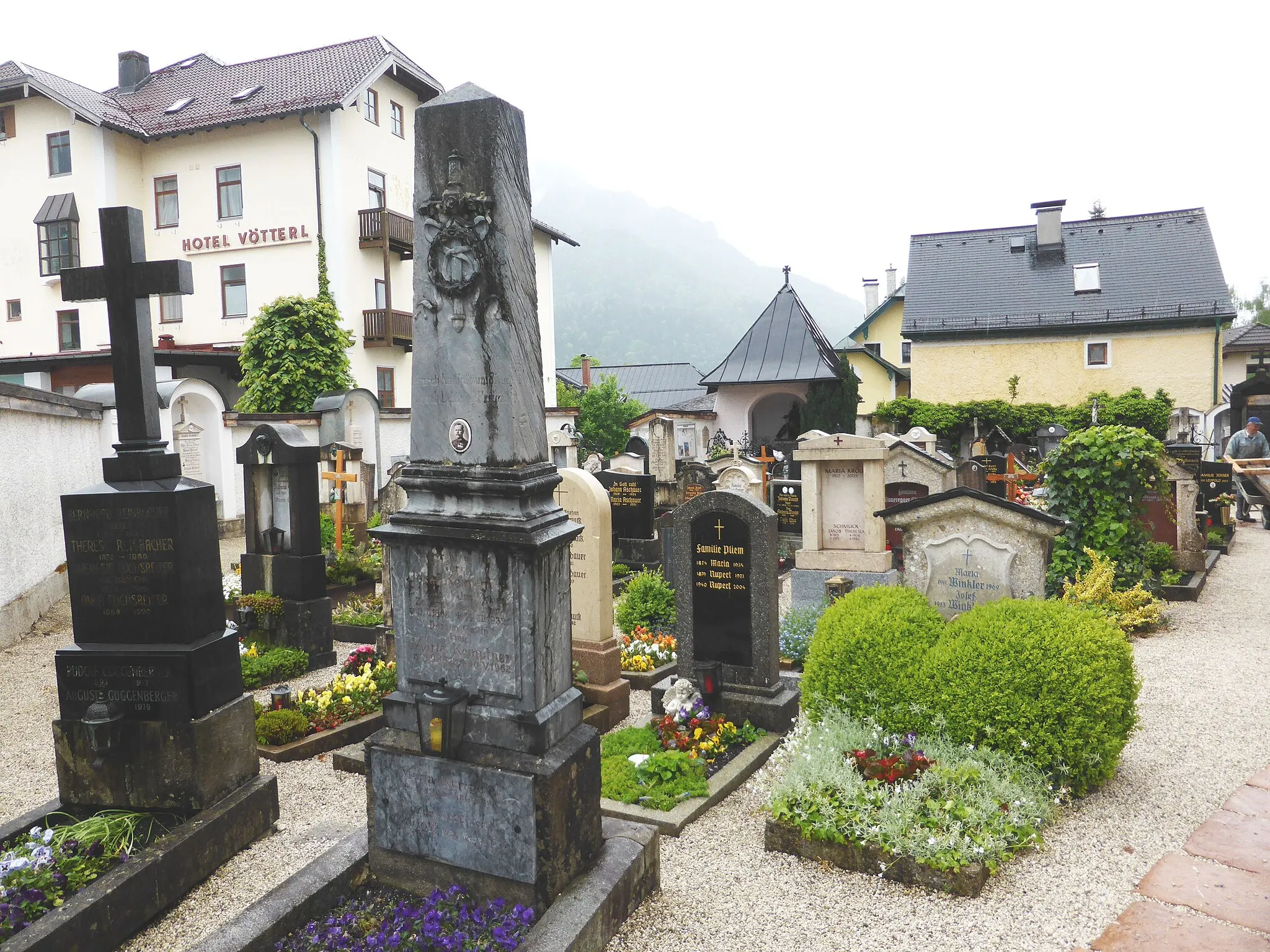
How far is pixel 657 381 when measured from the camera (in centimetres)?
5328

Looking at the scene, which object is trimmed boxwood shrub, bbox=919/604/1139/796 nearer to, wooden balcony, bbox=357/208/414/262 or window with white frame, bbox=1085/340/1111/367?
wooden balcony, bbox=357/208/414/262

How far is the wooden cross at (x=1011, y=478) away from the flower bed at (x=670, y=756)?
9675 millimetres

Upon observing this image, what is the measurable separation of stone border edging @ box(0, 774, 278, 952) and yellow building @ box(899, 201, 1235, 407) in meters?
27.8

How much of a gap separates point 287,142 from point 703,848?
23185 millimetres

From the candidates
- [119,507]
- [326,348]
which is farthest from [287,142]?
[119,507]

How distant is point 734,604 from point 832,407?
70.3 feet

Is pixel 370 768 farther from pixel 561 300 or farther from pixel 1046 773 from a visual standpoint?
pixel 561 300

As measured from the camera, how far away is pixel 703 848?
4.60 m

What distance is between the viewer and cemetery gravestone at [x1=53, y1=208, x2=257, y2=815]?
14.7 feet

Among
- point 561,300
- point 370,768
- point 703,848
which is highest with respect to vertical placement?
point 561,300

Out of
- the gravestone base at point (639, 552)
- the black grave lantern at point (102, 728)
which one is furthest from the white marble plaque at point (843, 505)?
the black grave lantern at point (102, 728)

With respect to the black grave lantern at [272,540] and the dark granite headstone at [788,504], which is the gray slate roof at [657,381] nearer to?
the dark granite headstone at [788,504]

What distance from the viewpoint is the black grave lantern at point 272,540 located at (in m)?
8.71

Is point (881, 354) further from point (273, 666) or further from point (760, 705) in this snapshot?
point (273, 666)
